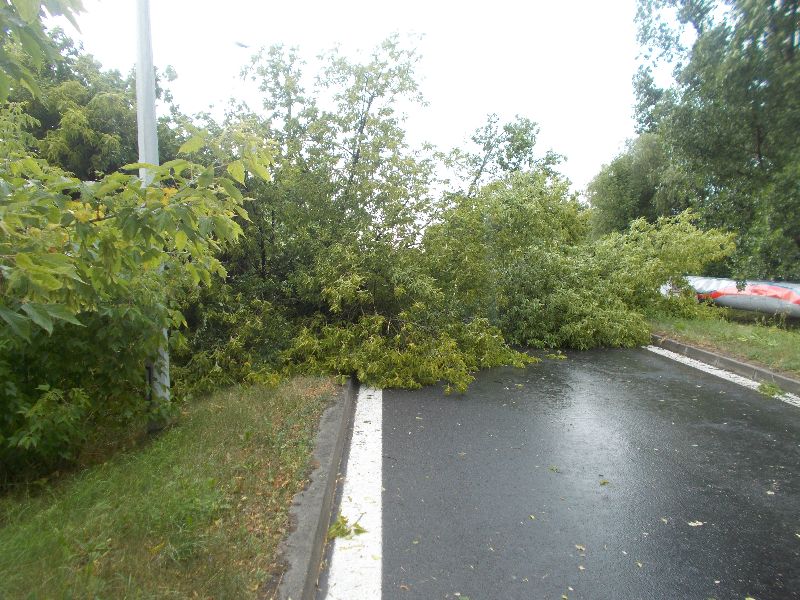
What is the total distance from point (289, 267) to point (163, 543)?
5419 mm

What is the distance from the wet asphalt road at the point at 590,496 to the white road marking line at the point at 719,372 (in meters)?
0.29

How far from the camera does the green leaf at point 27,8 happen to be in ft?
6.21

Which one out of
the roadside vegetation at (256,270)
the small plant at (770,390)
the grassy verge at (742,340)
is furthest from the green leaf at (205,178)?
the grassy verge at (742,340)

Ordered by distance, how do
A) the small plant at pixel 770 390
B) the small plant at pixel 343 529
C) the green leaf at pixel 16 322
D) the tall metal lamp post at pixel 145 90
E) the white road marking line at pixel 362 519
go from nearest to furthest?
the green leaf at pixel 16 322 < the white road marking line at pixel 362 519 < the small plant at pixel 343 529 < the tall metal lamp post at pixel 145 90 < the small plant at pixel 770 390

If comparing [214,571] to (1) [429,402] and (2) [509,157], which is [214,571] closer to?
(1) [429,402]

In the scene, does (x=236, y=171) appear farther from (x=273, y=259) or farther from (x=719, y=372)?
(x=719, y=372)

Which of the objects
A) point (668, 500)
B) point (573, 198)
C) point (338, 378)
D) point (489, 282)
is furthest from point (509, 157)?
point (668, 500)

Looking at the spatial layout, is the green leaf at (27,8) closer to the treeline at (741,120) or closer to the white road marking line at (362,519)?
the white road marking line at (362,519)

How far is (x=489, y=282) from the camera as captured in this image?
30.1 ft

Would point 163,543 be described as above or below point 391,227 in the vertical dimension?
below

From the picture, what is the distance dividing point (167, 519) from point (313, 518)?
0.78m

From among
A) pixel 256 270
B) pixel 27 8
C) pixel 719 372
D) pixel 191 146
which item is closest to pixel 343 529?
pixel 191 146

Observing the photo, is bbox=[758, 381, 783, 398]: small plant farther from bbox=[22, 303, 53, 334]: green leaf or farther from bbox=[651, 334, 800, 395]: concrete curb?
bbox=[22, 303, 53, 334]: green leaf

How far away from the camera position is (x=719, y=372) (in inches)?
310
